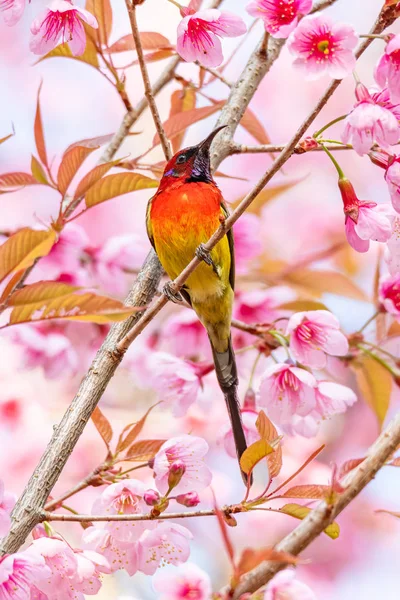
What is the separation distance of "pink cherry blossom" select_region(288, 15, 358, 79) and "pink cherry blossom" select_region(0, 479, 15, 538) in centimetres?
103

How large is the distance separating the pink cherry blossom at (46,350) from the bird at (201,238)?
468 mm

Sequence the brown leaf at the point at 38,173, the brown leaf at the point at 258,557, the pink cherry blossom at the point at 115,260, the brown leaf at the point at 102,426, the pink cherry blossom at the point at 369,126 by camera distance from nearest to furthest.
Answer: the brown leaf at the point at 258,557 < the pink cherry blossom at the point at 369,126 < the brown leaf at the point at 102,426 < the brown leaf at the point at 38,173 < the pink cherry blossom at the point at 115,260

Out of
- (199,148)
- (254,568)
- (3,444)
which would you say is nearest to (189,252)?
(199,148)

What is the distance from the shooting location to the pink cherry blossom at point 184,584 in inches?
57.7

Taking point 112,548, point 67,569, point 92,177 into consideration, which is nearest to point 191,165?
point 92,177

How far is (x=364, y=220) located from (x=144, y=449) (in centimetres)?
69

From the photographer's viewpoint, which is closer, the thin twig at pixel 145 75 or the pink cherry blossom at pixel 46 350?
the thin twig at pixel 145 75

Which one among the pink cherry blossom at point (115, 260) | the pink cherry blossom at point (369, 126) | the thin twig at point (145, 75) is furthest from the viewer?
the pink cherry blossom at point (115, 260)

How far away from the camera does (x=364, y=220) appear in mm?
1607

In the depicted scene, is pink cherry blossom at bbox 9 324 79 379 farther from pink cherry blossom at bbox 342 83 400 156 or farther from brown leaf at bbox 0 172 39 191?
pink cherry blossom at bbox 342 83 400 156

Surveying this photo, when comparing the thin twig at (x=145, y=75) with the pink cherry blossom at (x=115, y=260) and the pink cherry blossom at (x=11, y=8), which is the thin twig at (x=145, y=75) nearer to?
the pink cherry blossom at (x=11, y=8)

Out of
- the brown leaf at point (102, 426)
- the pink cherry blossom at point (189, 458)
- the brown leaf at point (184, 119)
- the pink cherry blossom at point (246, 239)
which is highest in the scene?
the pink cherry blossom at point (246, 239)

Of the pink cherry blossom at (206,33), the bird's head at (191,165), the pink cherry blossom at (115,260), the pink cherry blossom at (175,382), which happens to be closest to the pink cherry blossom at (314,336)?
the pink cherry blossom at (175,382)

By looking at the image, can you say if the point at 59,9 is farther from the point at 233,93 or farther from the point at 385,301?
the point at 385,301
